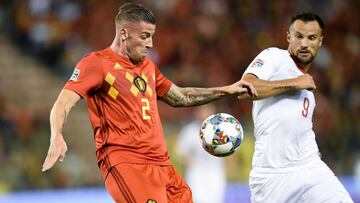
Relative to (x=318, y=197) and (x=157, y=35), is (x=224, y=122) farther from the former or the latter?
(x=157, y=35)

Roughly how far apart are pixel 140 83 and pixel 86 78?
456mm

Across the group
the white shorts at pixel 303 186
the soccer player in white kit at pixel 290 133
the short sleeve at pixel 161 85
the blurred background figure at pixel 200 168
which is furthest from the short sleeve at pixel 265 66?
the blurred background figure at pixel 200 168

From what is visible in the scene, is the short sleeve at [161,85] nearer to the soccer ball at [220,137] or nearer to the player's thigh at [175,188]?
the soccer ball at [220,137]

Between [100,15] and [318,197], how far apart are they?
11.3m

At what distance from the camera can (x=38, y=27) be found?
15477mm

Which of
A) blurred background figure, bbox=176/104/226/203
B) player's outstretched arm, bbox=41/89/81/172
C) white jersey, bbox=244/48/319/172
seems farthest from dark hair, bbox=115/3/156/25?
blurred background figure, bbox=176/104/226/203

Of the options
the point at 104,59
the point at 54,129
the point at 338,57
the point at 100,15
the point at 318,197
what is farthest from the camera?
the point at 338,57

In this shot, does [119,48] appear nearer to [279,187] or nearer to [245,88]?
[245,88]

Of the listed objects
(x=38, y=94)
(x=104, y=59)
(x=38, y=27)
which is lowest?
(x=38, y=94)

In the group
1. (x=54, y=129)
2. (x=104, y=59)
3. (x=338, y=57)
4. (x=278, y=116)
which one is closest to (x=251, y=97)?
(x=278, y=116)

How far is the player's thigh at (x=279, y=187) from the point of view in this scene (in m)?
6.00

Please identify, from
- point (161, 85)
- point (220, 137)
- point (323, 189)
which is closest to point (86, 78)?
point (161, 85)

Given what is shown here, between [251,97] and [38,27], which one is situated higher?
[251,97]

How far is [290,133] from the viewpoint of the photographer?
6000 mm
